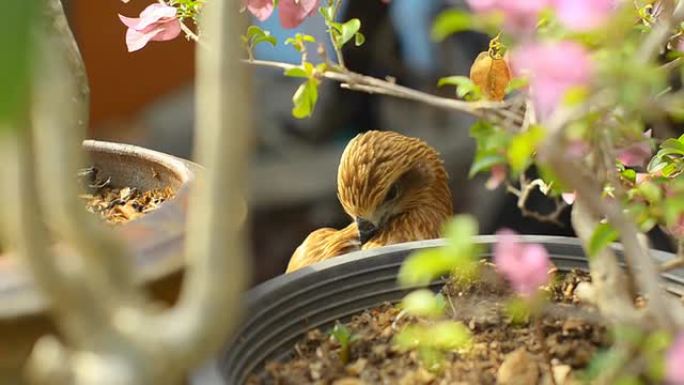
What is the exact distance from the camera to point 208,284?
0.54 m

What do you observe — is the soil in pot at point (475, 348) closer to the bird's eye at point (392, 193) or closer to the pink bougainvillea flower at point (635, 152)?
the pink bougainvillea flower at point (635, 152)

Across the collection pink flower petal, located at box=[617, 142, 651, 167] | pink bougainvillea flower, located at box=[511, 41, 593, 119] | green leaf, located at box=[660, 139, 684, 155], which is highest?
green leaf, located at box=[660, 139, 684, 155]

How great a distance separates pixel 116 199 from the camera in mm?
1214

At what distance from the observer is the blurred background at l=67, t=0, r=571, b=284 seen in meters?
2.12

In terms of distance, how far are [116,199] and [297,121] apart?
1095 mm

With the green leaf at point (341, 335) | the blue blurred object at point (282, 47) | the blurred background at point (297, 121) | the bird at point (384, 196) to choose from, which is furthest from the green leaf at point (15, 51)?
the blurred background at point (297, 121)

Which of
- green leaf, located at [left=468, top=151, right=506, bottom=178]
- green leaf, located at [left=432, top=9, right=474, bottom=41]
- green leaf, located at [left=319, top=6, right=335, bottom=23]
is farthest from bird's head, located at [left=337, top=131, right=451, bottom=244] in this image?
green leaf, located at [left=432, top=9, right=474, bottom=41]

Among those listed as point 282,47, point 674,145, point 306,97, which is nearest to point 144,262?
point 306,97

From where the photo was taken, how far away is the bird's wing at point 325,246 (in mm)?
1327

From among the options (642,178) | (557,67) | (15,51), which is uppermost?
(642,178)

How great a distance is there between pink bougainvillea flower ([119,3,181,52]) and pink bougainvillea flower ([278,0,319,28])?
0.12m

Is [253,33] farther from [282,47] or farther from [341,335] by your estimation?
[282,47]

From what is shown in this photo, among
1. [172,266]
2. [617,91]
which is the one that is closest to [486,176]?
[172,266]

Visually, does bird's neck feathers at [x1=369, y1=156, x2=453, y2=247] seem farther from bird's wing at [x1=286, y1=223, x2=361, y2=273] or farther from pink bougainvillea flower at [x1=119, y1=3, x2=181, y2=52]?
pink bougainvillea flower at [x1=119, y1=3, x2=181, y2=52]
